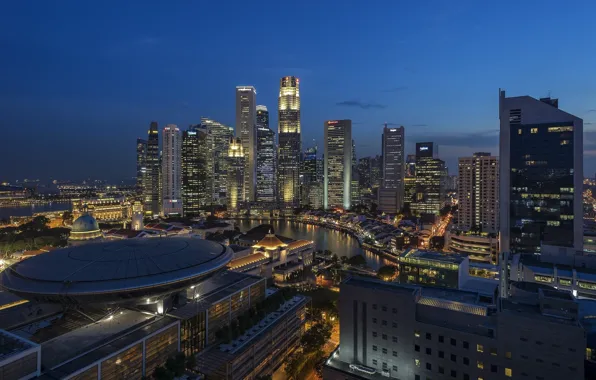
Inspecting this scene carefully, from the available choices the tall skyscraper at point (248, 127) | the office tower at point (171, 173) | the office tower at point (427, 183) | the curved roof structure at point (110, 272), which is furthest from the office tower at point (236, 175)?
the curved roof structure at point (110, 272)

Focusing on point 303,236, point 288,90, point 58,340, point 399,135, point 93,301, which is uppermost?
point 288,90

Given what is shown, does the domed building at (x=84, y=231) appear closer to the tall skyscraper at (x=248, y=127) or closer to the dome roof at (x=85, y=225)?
the dome roof at (x=85, y=225)

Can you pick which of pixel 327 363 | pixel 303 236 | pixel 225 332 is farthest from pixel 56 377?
pixel 303 236

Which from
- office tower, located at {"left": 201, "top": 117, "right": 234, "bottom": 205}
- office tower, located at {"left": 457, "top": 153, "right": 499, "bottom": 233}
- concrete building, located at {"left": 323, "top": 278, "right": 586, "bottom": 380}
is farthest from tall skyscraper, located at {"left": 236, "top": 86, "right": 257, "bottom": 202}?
concrete building, located at {"left": 323, "top": 278, "right": 586, "bottom": 380}

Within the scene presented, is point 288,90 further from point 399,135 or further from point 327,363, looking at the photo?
point 327,363

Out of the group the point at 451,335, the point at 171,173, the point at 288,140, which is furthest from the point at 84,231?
the point at 288,140

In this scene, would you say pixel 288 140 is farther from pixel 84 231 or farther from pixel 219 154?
pixel 84 231
